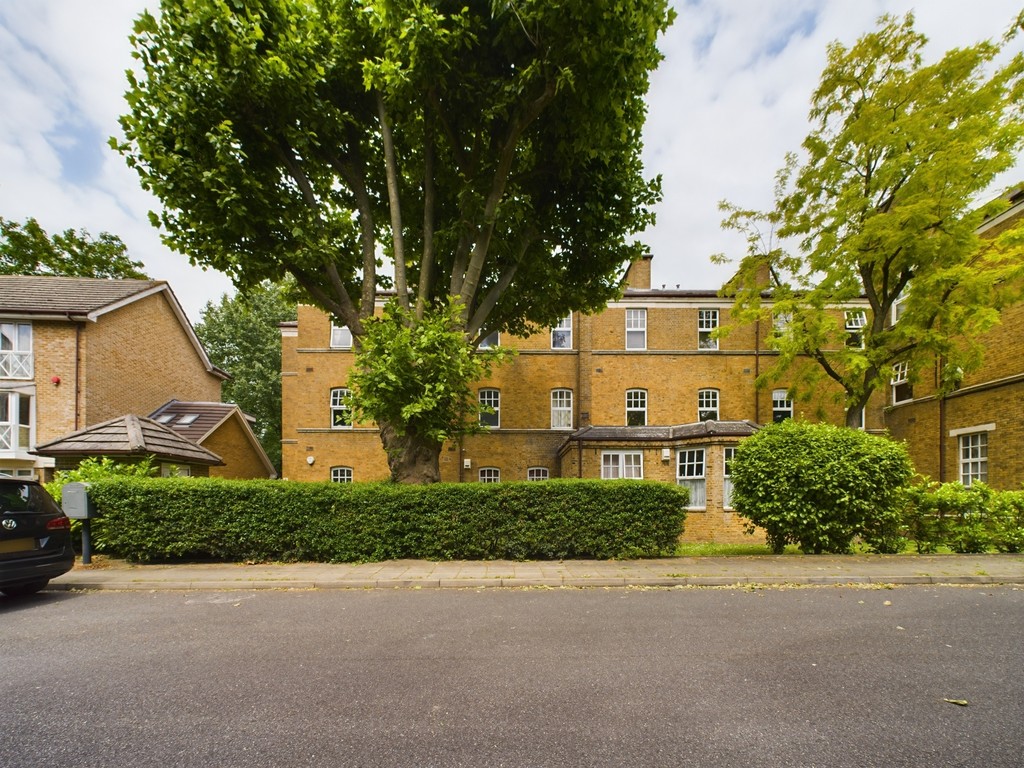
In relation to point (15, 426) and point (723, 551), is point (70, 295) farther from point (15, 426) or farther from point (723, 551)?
point (723, 551)

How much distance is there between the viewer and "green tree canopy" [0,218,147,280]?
26.9m

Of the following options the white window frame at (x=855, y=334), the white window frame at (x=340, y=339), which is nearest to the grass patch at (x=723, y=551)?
the white window frame at (x=855, y=334)

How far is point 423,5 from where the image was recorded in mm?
7059

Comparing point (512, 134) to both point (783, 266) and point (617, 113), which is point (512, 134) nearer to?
point (617, 113)

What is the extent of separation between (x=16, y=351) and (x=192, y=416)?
581 centimetres

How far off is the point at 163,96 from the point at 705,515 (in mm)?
17037

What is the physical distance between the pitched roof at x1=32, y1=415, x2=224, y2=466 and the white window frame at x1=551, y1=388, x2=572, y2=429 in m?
11.9

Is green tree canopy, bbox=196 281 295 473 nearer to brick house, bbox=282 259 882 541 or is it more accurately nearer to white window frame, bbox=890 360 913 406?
brick house, bbox=282 259 882 541

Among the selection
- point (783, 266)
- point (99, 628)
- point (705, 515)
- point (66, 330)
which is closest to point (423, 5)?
point (99, 628)

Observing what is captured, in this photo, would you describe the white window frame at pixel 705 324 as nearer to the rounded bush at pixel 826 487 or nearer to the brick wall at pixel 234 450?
the rounded bush at pixel 826 487

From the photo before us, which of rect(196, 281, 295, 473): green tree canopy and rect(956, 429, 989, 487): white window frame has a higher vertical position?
rect(196, 281, 295, 473): green tree canopy

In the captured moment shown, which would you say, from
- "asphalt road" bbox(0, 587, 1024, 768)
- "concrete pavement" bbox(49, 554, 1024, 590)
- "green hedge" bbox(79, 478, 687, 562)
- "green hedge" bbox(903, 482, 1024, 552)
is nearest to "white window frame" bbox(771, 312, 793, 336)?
"green hedge" bbox(903, 482, 1024, 552)

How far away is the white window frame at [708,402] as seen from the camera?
744 inches

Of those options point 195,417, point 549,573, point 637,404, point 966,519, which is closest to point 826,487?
point 966,519
